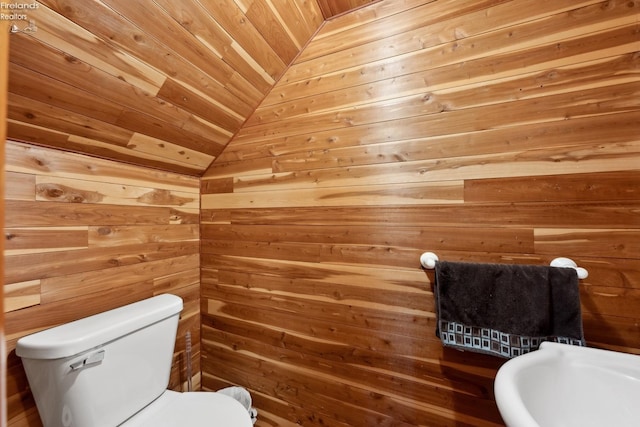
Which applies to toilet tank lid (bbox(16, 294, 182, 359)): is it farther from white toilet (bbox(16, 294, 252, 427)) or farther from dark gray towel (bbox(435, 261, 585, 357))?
dark gray towel (bbox(435, 261, 585, 357))

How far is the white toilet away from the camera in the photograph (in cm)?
85

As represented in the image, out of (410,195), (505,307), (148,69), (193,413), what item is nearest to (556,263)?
(505,307)

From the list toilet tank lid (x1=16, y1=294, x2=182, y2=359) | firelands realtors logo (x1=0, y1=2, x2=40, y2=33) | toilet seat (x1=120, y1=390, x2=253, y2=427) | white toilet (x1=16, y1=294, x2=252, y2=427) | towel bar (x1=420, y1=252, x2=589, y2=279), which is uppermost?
firelands realtors logo (x1=0, y1=2, x2=40, y2=33)

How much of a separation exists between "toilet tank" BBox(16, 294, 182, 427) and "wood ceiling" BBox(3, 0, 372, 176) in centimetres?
71

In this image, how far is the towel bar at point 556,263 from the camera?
0.85m

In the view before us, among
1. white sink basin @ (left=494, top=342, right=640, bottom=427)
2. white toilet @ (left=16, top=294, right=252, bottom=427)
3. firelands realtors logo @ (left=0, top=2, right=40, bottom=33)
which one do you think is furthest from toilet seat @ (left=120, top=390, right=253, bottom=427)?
firelands realtors logo @ (left=0, top=2, right=40, bottom=33)

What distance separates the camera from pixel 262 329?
1.43 metres

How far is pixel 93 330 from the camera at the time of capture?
36.0 inches

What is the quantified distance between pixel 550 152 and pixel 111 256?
185cm

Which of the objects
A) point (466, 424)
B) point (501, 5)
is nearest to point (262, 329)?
point (466, 424)

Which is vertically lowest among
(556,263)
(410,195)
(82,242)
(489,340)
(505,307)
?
(489,340)

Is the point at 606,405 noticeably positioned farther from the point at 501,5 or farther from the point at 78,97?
the point at 78,97

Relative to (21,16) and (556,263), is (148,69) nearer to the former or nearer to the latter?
(21,16)

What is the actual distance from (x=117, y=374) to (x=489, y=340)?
138 cm
